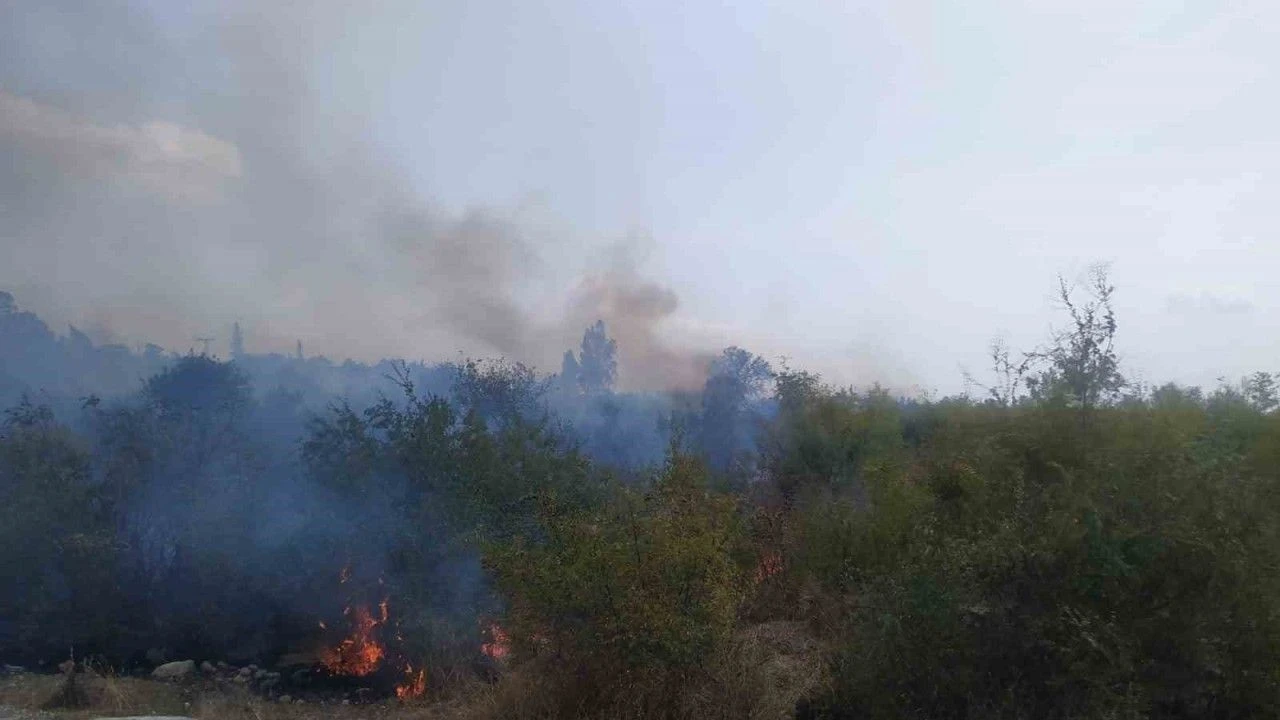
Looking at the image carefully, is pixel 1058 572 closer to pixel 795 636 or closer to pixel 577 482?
pixel 795 636

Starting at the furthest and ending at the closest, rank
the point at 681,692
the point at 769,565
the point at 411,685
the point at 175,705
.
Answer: the point at 411,685
the point at 175,705
the point at 769,565
the point at 681,692

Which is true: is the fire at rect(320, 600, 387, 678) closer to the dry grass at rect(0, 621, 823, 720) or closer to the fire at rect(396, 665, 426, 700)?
the fire at rect(396, 665, 426, 700)

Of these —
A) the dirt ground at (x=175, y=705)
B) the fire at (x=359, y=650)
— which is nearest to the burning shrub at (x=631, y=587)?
the dirt ground at (x=175, y=705)

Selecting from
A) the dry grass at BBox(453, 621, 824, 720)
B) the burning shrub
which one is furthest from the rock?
the burning shrub

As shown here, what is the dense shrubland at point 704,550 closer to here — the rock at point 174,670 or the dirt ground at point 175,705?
the rock at point 174,670

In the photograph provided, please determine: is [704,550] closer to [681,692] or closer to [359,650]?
[681,692]

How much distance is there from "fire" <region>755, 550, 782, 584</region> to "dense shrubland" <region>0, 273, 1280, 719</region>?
0.05 m

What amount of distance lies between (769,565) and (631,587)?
475cm

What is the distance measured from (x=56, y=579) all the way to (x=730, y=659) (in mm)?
12273

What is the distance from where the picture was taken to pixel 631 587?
773 centimetres

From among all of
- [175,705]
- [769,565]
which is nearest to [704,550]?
[769,565]

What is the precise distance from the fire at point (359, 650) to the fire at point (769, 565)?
5955 millimetres

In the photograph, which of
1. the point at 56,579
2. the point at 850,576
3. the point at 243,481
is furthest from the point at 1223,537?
the point at 56,579

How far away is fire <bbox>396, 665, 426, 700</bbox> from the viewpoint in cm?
1327
